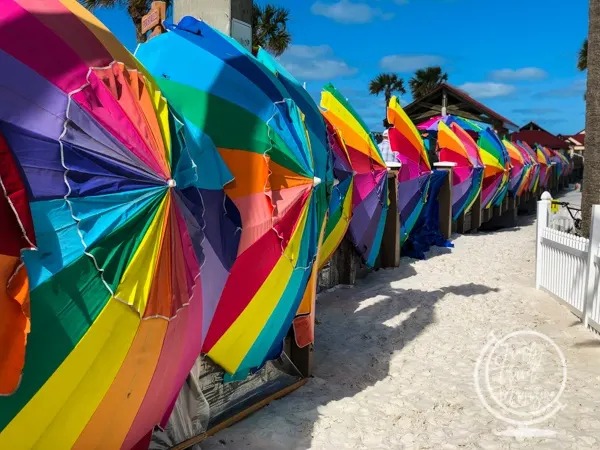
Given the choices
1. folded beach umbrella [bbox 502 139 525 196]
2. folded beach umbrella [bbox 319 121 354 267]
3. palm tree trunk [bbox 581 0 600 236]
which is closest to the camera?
folded beach umbrella [bbox 319 121 354 267]

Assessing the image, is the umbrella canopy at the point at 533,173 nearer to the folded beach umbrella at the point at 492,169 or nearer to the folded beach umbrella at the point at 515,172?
the folded beach umbrella at the point at 515,172

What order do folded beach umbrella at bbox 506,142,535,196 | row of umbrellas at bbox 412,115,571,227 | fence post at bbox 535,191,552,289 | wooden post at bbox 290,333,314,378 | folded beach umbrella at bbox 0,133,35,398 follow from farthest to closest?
folded beach umbrella at bbox 506,142,535,196 → row of umbrellas at bbox 412,115,571,227 → fence post at bbox 535,191,552,289 → wooden post at bbox 290,333,314,378 → folded beach umbrella at bbox 0,133,35,398

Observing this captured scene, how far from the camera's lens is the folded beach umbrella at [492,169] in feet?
41.5

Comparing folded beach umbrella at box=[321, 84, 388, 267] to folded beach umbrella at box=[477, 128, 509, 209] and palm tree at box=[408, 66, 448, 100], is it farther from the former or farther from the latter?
palm tree at box=[408, 66, 448, 100]

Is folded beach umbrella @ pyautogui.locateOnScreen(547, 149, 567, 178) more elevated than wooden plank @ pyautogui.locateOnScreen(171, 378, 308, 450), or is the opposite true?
folded beach umbrella @ pyautogui.locateOnScreen(547, 149, 567, 178)

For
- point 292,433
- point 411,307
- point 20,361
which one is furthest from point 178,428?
point 411,307

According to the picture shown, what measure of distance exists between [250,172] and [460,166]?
8.83 m

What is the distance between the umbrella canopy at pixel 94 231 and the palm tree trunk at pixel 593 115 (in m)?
5.75

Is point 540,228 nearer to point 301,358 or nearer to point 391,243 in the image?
point 391,243

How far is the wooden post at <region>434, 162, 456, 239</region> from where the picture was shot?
1049 centimetres

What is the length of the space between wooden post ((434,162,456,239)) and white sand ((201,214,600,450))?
106 inches

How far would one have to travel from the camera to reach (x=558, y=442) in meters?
3.32

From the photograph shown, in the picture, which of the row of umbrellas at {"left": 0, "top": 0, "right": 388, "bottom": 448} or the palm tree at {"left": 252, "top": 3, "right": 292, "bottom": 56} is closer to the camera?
the row of umbrellas at {"left": 0, "top": 0, "right": 388, "bottom": 448}

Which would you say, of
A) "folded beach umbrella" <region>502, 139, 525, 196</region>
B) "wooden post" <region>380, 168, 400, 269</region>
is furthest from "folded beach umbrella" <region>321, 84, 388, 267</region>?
"folded beach umbrella" <region>502, 139, 525, 196</region>
